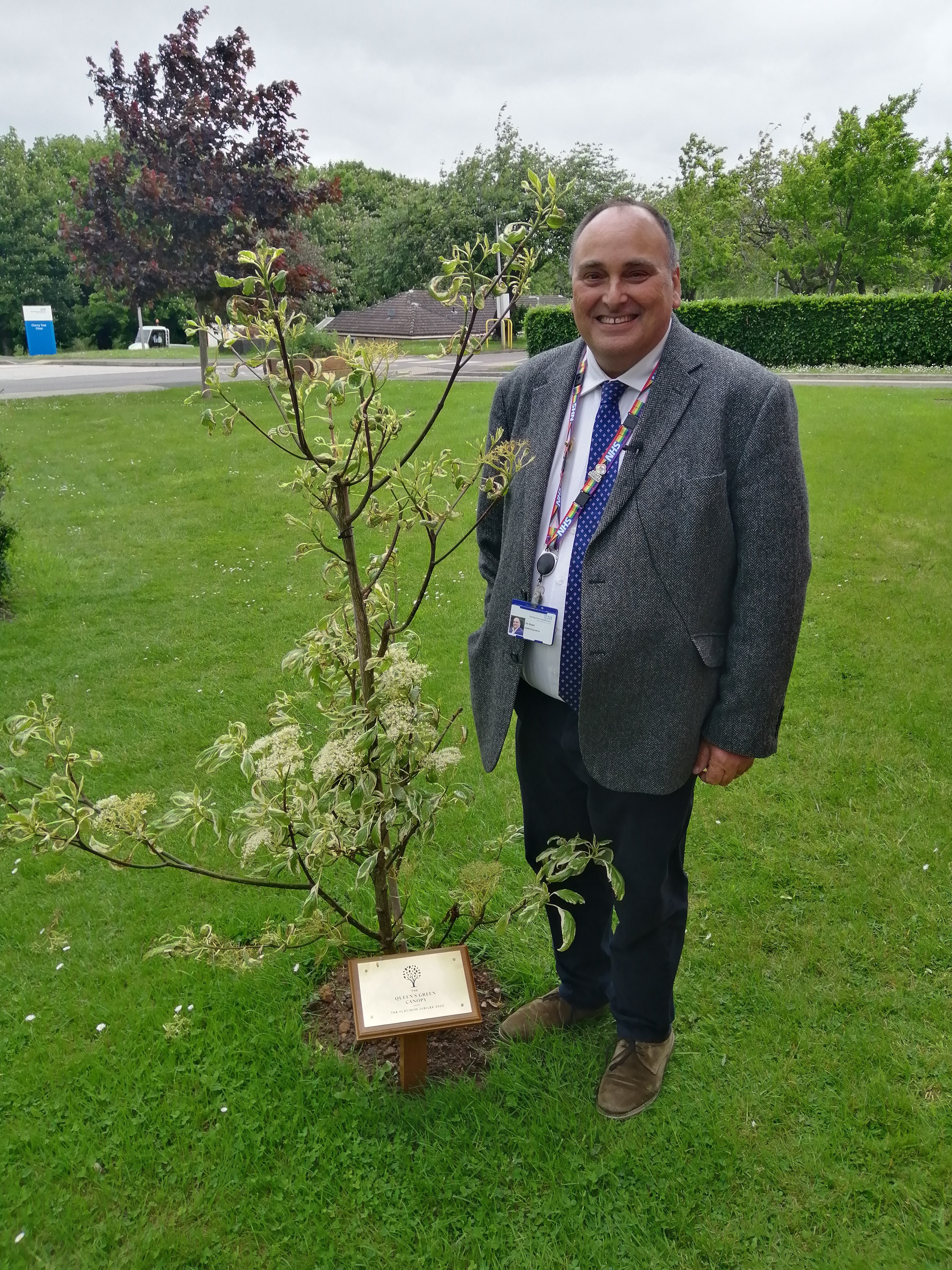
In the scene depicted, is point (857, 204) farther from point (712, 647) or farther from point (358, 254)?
point (712, 647)

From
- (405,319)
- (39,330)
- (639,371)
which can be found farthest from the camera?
(39,330)

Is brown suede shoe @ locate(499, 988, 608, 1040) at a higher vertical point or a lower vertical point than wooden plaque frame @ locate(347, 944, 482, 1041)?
lower

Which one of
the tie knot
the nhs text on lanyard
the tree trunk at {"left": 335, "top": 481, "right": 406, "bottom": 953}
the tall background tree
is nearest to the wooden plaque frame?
the tree trunk at {"left": 335, "top": 481, "right": 406, "bottom": 953}

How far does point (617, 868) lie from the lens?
2.39 m

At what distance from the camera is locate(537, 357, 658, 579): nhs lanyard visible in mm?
2096

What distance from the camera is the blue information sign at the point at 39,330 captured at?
125ft

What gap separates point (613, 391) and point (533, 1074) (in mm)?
1912

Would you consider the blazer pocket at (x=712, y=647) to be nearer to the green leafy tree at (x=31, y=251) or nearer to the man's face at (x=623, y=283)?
the man's face at (x=623, y=283)

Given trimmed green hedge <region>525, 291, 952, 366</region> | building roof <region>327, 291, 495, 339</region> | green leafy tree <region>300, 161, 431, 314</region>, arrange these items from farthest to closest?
green leafy tree <region>300, 161, 431, 314</region> < building roof <region>327, 291, 495, 339</region> < trimmed green hedge <region>525, 291, 952, 366</region>

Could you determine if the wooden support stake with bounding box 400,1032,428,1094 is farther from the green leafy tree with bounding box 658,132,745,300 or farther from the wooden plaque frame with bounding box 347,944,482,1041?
the green leafy tree with bounding box 658,132,745,300

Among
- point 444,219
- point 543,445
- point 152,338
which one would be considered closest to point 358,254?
point 444,219

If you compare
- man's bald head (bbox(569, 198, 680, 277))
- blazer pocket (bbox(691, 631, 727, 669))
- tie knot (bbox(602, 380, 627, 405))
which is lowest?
blazer pocket (bbox(691, 631, 727, 669))

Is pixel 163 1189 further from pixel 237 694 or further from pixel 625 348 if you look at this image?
pixel 237 694

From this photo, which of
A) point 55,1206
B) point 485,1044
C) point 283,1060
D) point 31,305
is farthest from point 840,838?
point 31,305
